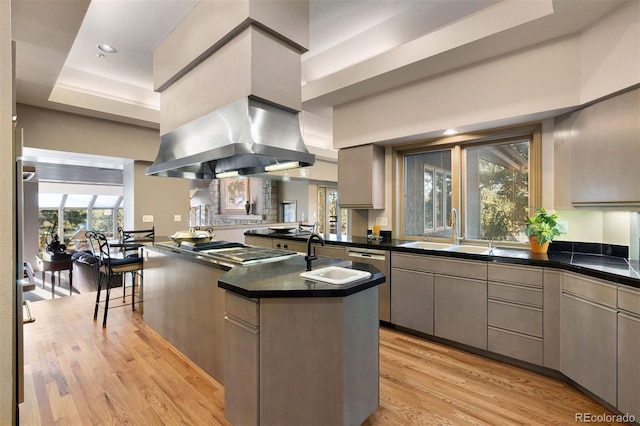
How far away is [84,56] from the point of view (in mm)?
3570

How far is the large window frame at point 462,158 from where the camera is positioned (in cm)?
291

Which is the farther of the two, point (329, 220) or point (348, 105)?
point (329, 220)

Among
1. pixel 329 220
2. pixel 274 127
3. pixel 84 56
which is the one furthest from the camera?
pixel 329 220

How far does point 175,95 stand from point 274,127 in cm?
132

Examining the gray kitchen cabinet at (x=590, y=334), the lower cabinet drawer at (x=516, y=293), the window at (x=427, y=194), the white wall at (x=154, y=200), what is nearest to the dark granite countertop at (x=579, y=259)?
the gray kitchen cabinet at (x=590, y=334)

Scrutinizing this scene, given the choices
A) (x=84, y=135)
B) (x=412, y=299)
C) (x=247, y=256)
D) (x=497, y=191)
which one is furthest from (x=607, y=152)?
(x=84, y=135)

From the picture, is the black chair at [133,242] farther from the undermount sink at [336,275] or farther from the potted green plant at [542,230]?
the potted green plant at [542,230]

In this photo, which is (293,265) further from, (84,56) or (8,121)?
(84,56)

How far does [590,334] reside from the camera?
6.75ft

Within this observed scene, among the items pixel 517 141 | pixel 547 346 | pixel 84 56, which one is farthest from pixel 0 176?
pixel 84 56

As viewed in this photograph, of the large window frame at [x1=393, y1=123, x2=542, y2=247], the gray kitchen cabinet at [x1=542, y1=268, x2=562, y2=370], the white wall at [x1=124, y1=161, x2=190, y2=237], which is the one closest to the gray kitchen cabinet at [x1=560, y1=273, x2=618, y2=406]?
the gray kitchen cabinet at [x1=542, y1=268, x2=562, y2=370]

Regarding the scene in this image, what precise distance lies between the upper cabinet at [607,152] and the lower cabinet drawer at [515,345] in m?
1.21

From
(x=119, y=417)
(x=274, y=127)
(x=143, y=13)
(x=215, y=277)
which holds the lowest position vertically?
(x=119, y=417)

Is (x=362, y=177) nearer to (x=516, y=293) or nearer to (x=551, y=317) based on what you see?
(x=516, y=293)
